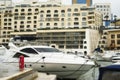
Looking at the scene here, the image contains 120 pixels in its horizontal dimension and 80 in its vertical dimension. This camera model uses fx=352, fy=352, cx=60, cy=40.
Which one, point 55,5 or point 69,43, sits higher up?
point 55,5

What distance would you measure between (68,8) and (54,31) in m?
12.8

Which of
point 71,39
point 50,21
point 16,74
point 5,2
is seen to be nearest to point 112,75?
point 16,74

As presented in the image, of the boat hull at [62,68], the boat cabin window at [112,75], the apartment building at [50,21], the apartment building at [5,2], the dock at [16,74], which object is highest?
the apartment building at [5,2]

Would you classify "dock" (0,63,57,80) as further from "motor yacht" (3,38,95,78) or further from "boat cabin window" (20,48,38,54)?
"boat cabin window" (20,48,38,54)

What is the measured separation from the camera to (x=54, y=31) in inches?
4387

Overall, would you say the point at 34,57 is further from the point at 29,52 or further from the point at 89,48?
the point at 89,48

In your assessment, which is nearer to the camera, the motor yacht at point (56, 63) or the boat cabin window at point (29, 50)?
the motor yacht at point (56, 63)

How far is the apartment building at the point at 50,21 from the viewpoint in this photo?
364 feet

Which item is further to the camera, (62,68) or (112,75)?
(62,68)

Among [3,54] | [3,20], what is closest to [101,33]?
[3,20]

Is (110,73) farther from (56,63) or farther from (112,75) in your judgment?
(56,63)

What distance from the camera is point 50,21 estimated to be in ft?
396

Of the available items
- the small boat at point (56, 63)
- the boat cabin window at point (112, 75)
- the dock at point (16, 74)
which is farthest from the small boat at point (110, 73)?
the small boat at point (56, 63)

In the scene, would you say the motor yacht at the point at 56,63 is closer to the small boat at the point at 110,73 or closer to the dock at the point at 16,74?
the dock at the point at 16,74
